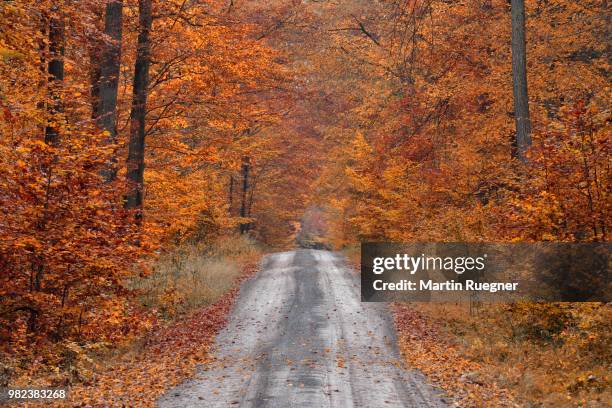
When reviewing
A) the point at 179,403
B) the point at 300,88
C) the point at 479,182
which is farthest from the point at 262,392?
the point at 300,88

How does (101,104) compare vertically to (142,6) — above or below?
below

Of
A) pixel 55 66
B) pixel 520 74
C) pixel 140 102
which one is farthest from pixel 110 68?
pixel 520 74

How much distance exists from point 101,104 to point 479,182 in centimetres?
1166

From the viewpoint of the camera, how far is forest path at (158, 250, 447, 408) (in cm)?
934

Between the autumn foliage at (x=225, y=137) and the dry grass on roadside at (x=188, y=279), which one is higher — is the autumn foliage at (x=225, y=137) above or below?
above

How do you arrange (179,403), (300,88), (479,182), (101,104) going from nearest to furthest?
(179,403)
(101,104)
(479,182)
(300,88)

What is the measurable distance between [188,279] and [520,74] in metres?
11.2

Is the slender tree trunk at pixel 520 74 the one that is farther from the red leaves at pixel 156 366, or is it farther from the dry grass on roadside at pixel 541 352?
the red leaves at pixel 156 366

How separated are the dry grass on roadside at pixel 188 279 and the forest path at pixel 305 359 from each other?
1.12 metres

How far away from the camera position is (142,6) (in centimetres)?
1653

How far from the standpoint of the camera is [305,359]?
1158 centimetres

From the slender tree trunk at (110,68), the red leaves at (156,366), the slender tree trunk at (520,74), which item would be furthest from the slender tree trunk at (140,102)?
the slender tree trunk at (520,74)

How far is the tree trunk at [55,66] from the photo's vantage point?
11.5 metres

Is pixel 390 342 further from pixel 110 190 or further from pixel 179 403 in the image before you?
pixel 110 190
